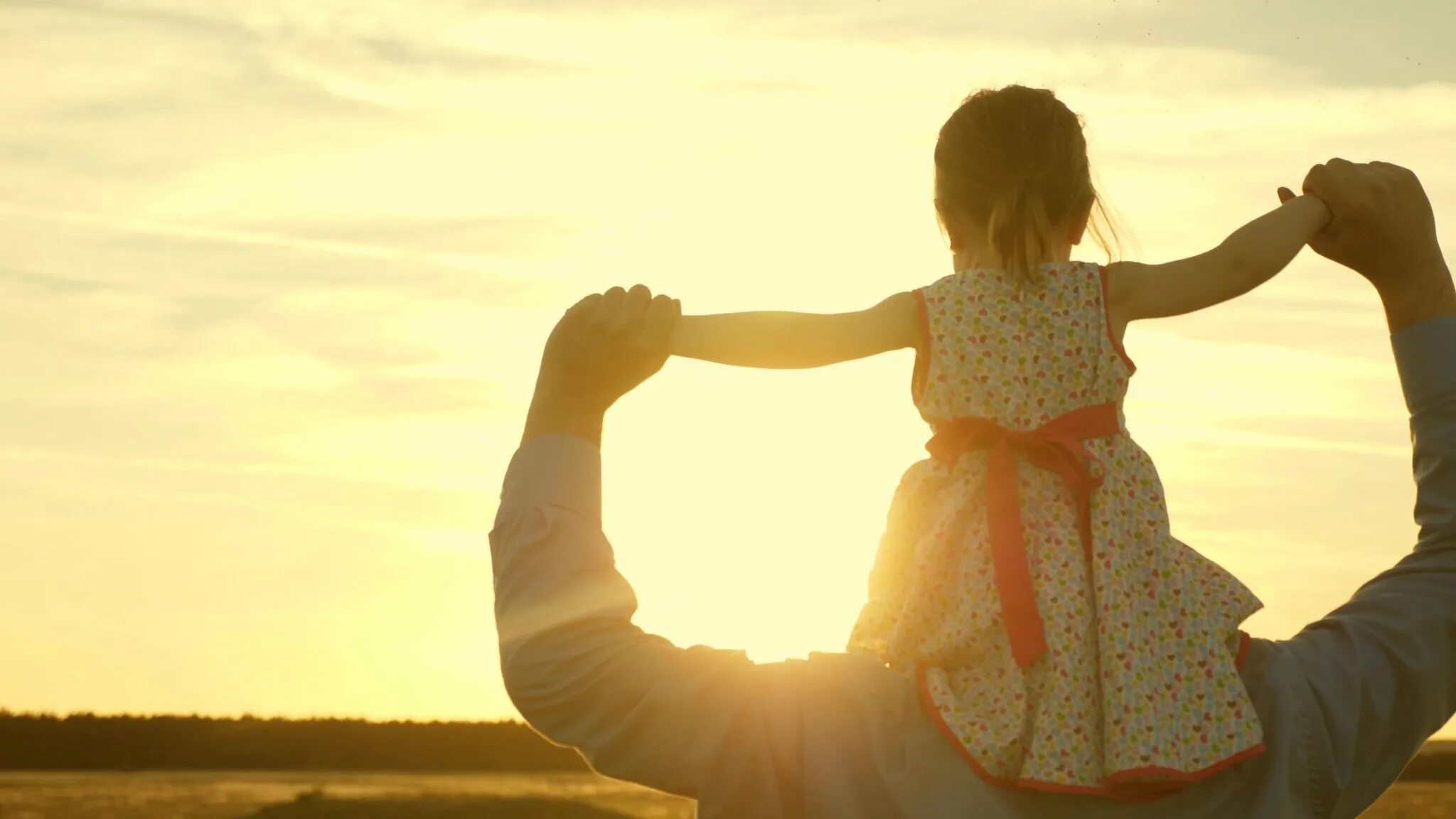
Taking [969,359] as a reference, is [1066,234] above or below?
above

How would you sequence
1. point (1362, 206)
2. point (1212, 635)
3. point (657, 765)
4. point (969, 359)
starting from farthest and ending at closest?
point (1362, 206) → point (969, 359) → point (1212, 635) → point (657, 765)

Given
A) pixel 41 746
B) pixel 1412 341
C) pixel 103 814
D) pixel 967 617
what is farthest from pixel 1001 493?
pixel 41 746

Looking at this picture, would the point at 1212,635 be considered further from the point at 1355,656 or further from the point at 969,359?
the point at 969,359

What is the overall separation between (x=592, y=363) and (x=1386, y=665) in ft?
5.98

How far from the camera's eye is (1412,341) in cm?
382

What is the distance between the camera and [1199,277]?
3.95 meters

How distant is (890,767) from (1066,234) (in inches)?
64.2

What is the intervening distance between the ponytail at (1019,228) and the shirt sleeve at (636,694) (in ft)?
4.20

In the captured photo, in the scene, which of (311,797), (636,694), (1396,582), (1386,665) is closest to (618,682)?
(636,694)

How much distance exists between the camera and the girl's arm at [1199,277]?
3932mm

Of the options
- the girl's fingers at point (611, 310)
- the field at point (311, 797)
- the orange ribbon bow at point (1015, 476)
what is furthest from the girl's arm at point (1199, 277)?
the field at point (311, 797)

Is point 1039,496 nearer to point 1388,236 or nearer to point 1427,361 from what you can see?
point 1427,361

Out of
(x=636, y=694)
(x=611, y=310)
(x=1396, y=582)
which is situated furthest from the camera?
(x=611, y=310)

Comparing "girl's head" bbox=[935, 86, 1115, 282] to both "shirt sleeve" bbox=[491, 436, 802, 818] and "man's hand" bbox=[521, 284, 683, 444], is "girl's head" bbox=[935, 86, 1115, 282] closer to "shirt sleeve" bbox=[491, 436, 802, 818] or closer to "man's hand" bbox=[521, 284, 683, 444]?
"man's hand" bbox=[521, 284, 683, 444]
